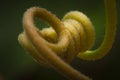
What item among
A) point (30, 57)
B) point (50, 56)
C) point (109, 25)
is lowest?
point (50, 56)

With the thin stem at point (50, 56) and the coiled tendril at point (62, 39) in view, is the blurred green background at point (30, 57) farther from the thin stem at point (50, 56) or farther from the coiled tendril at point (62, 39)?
the thin stem at point (50, 56)

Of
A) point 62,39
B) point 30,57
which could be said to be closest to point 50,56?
point 62,39

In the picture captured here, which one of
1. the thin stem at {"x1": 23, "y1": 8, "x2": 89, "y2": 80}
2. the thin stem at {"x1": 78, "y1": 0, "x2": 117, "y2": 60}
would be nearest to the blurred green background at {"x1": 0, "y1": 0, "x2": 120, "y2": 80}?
the thin stem at {"x1": 78, "y1": 0, "x2": 117, "y2": 60}

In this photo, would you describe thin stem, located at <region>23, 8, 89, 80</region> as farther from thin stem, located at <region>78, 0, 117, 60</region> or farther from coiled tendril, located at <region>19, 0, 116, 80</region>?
thin stem, located at <region>78, 0, 117, 60</region>

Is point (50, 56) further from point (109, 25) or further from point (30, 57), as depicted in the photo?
point (30, 57)

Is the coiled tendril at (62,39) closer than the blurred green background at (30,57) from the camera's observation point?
Yes

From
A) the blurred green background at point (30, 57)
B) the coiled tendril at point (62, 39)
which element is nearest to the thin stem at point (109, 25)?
the coiled tendril at point (62, 39)
